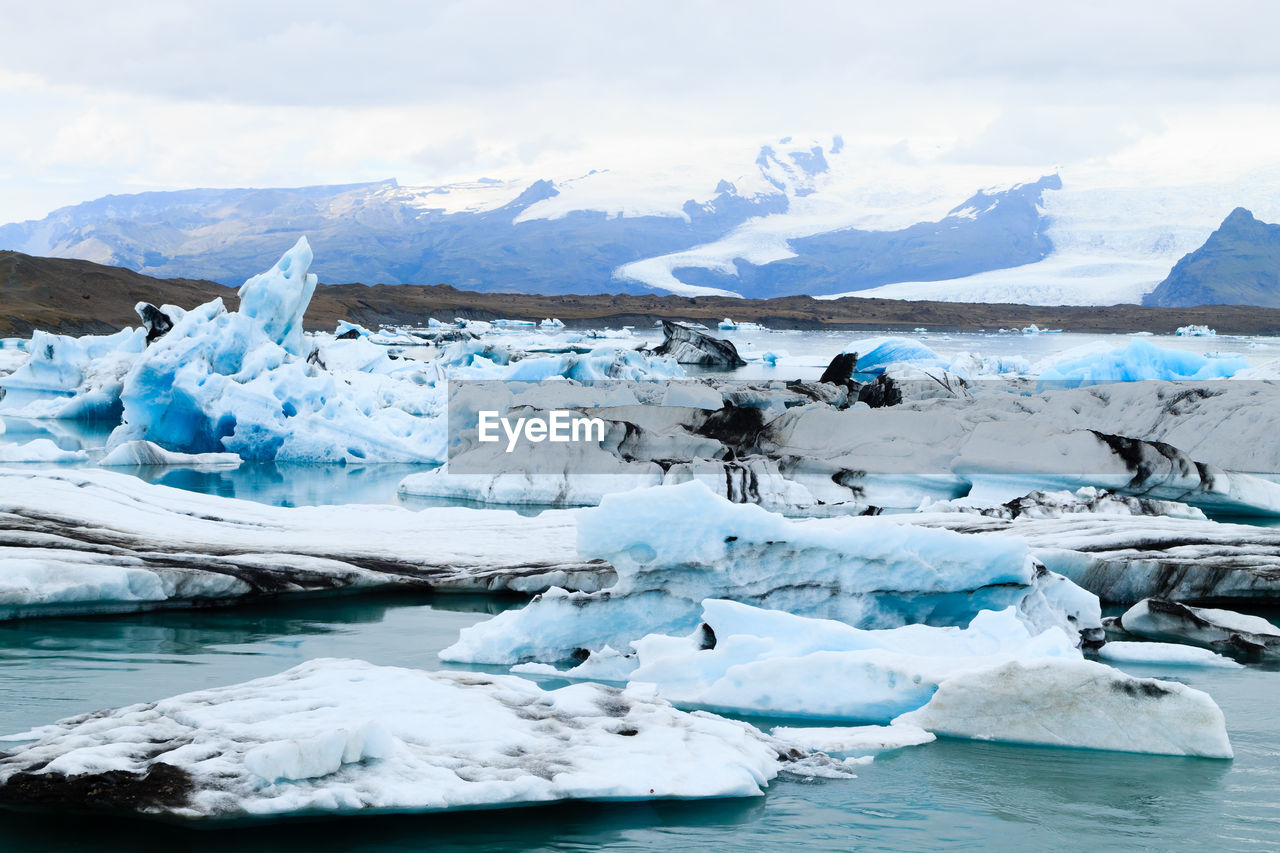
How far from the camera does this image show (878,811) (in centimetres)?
389

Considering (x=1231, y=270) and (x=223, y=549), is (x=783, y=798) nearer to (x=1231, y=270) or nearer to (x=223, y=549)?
(x=223, y=549)

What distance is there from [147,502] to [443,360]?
60.2ft

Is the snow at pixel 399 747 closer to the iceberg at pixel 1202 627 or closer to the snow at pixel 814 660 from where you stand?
the snow at pixel 814 660

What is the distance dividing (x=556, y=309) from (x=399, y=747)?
6860cm

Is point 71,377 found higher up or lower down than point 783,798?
higher up

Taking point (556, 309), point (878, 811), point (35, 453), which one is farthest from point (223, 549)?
point (556, 309)

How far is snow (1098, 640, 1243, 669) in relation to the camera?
6090 millimetres

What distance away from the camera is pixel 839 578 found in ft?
20.6

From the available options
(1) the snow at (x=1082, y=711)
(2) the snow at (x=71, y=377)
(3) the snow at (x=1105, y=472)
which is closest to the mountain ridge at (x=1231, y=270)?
(2) the snow at (x=71, y=377)

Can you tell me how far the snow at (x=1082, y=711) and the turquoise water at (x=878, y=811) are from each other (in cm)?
7

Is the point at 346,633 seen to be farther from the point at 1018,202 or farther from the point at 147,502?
the point at 1018,202

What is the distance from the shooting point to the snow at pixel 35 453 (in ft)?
47.3

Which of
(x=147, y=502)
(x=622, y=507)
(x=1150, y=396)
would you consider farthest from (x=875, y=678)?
(x=1150, y=396)

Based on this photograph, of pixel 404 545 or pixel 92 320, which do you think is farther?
pixel 92 320
